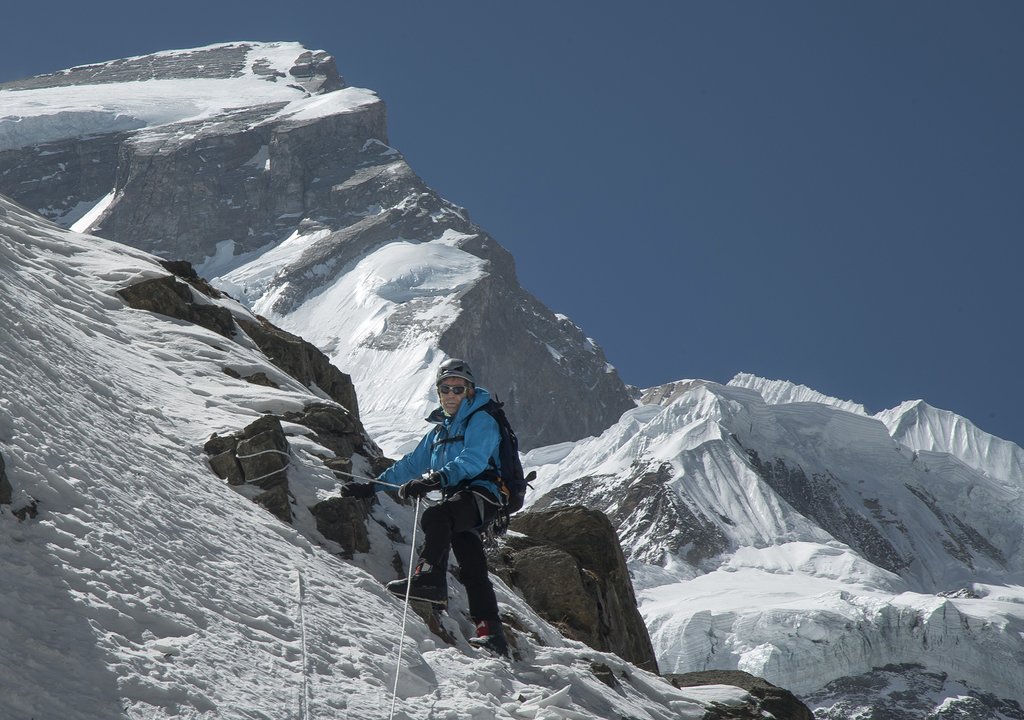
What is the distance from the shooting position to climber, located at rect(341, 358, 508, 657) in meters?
11.2

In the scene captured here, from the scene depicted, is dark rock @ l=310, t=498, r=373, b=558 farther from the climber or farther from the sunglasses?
the sunglasses

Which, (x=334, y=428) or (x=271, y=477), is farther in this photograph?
(x=334, y=428)

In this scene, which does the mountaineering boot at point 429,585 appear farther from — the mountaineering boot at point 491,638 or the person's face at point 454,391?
the person's face at point 454,391

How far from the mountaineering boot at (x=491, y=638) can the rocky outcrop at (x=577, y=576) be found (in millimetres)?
3874

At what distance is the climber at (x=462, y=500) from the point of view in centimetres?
1116

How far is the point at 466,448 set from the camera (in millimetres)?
11305

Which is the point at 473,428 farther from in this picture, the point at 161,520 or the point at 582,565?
the point at 582,565

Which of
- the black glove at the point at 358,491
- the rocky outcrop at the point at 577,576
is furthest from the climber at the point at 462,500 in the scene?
the rocky outcrop at the point at 577,576

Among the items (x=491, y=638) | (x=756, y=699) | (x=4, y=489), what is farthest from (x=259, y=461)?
(x=756, y=699)

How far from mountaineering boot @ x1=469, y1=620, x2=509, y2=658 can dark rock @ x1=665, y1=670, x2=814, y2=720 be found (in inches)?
147

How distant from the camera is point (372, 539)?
1280cm

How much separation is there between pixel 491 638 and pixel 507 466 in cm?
161

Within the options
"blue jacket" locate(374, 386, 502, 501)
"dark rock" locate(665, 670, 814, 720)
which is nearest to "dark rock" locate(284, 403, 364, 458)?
"blue jacket" locate(374, 386, 502, 501)

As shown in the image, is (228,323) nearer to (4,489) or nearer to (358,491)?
(358,491)
